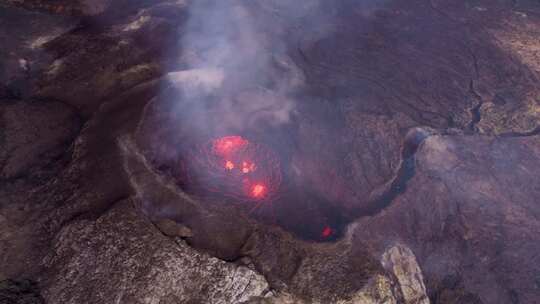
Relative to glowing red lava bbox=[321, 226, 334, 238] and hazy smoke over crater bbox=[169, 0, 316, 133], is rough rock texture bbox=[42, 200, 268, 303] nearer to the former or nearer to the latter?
glowing red lava bbox=[321, 226, 334, 238]

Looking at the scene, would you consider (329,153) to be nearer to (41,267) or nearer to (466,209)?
(466,209)

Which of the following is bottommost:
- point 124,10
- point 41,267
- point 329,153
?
point 329,153

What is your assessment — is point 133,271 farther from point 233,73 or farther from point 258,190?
point 233,73

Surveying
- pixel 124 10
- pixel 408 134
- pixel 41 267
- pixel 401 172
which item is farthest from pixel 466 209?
pixel 124 10

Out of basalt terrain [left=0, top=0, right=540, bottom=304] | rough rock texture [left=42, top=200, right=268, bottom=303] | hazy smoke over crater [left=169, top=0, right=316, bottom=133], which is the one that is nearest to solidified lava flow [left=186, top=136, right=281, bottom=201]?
basalt terrain [left=0, top=0, right=540, bottom=304]

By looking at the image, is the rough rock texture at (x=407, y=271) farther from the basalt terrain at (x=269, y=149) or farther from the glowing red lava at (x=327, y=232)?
the glowing red lava at (x=327, y=232)

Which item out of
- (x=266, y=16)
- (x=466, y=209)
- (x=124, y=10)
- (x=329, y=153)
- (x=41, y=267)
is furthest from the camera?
(x=266, y=16)

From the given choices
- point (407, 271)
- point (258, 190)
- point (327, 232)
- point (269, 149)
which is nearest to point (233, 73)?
point (269, 149)
